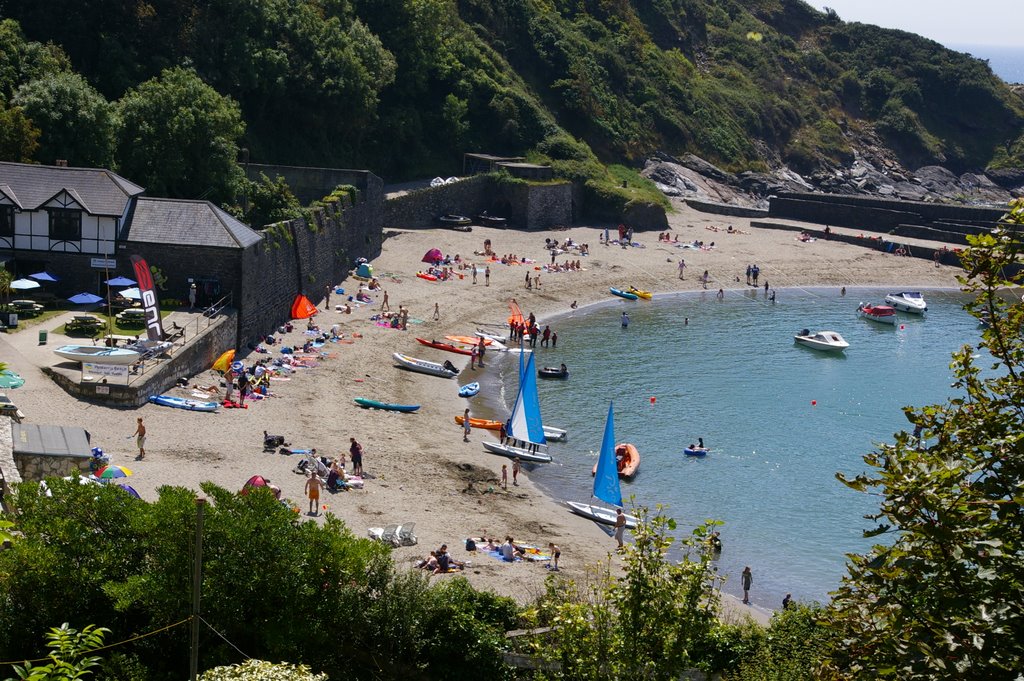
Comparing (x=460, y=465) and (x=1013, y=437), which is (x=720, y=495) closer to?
(x=460, y=465)

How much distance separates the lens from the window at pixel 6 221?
131ft

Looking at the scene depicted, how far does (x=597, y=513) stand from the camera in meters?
33.1

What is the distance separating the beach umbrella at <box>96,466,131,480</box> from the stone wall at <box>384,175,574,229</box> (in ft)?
131

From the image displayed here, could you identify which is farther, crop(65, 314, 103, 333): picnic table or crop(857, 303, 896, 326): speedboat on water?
crop(857, 303, 896, 326): speedboat on water

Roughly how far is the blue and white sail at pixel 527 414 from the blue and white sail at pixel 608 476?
399 centimetres

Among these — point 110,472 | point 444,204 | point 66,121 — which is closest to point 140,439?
point 110,472

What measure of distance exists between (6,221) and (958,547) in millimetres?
36318

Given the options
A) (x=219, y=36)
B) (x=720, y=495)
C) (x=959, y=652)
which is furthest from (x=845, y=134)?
(x=959, y=652)

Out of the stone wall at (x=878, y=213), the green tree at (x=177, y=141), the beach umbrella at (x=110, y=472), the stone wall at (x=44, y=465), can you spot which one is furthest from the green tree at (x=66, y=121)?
the stone wall at (x=878, y=213)

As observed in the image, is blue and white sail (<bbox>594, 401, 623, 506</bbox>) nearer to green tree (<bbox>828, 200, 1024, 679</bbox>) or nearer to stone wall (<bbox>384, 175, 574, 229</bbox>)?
green tree (<bbox>828, 200, 1024, 679</bbox>)

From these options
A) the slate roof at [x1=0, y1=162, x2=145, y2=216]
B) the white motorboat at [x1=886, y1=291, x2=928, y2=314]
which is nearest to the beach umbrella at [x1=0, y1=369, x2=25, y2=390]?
the slate roof at [x1=0, y1=162, x2=145, y2=216]

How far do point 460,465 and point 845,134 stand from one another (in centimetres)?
8684

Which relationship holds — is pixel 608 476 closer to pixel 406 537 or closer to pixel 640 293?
pixel 406 537

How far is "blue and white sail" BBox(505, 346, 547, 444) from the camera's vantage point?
3753cm
